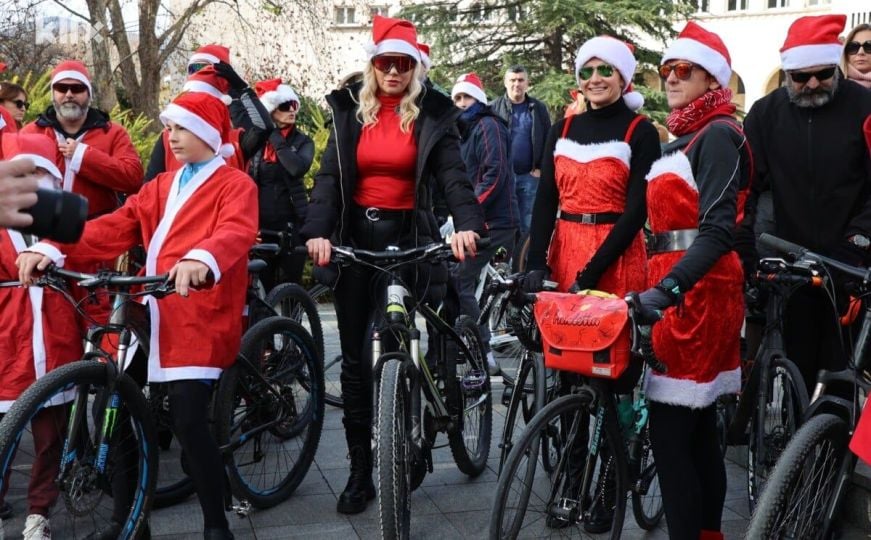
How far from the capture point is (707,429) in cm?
372

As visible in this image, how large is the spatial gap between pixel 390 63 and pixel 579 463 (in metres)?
1.89

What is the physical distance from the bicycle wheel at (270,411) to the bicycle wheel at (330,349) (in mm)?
221

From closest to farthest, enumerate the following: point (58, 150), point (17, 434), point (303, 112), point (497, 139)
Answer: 1. point (17, 434)
2. point (58, 150)
3. point (497, 139)
4. point (303, 112)

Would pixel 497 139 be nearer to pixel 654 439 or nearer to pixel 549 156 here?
pixel 549 156

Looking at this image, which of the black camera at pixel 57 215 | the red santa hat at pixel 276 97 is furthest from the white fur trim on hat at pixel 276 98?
the black camera at pixel 57 215

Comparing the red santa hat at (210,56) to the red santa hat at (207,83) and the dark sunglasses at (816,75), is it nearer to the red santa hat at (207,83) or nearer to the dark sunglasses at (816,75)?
the red santa hat at (207,83)

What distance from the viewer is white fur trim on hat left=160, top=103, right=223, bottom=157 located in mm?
4141

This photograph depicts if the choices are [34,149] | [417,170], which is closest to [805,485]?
[417,170]

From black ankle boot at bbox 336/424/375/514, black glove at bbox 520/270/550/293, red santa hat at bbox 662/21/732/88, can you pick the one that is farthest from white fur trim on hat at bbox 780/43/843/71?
black ankle boot at bbox 336/424/375/514

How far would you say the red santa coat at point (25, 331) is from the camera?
4246 mm

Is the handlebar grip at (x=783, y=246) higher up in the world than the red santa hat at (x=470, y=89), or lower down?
lower down

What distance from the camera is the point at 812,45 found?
14.3 ft

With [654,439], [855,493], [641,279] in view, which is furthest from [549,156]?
[855,493]

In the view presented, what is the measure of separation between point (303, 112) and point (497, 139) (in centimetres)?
818
